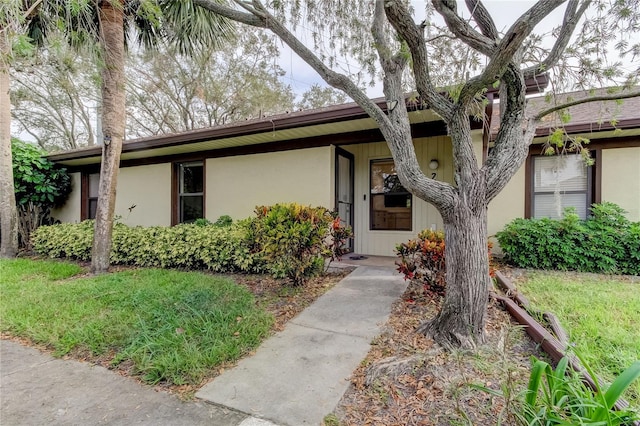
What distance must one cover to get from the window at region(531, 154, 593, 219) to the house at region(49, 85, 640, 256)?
0.02 meters

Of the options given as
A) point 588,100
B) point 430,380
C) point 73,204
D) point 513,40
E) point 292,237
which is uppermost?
point 513,40

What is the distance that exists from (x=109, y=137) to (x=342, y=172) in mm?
4693

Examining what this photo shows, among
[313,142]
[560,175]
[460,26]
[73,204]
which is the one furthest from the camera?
[73,204]

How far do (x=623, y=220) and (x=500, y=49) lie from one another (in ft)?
16.3

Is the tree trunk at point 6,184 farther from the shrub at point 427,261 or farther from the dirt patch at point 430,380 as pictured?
the dirt patch at point 430,380

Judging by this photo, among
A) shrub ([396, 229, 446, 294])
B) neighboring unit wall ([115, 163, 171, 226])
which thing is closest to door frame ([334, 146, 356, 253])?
shrub ([396, 229, 446, 294])

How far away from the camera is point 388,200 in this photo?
24.3 ft

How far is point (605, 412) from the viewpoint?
163 centimetres

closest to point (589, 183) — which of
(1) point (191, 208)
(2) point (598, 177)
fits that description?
(2) point (598, 177)

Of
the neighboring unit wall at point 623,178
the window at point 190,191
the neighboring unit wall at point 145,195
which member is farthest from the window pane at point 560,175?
the neighboring unit wall at point 145,195

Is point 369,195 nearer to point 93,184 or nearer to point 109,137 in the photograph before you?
point 109,137

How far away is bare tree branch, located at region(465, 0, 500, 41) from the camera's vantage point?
303 cm

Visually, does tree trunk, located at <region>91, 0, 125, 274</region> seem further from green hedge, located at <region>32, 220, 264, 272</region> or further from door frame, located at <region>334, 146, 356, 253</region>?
door frame, located at <region>334, 146, 356, 253</region>

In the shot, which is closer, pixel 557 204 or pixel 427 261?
pixel 427 261
